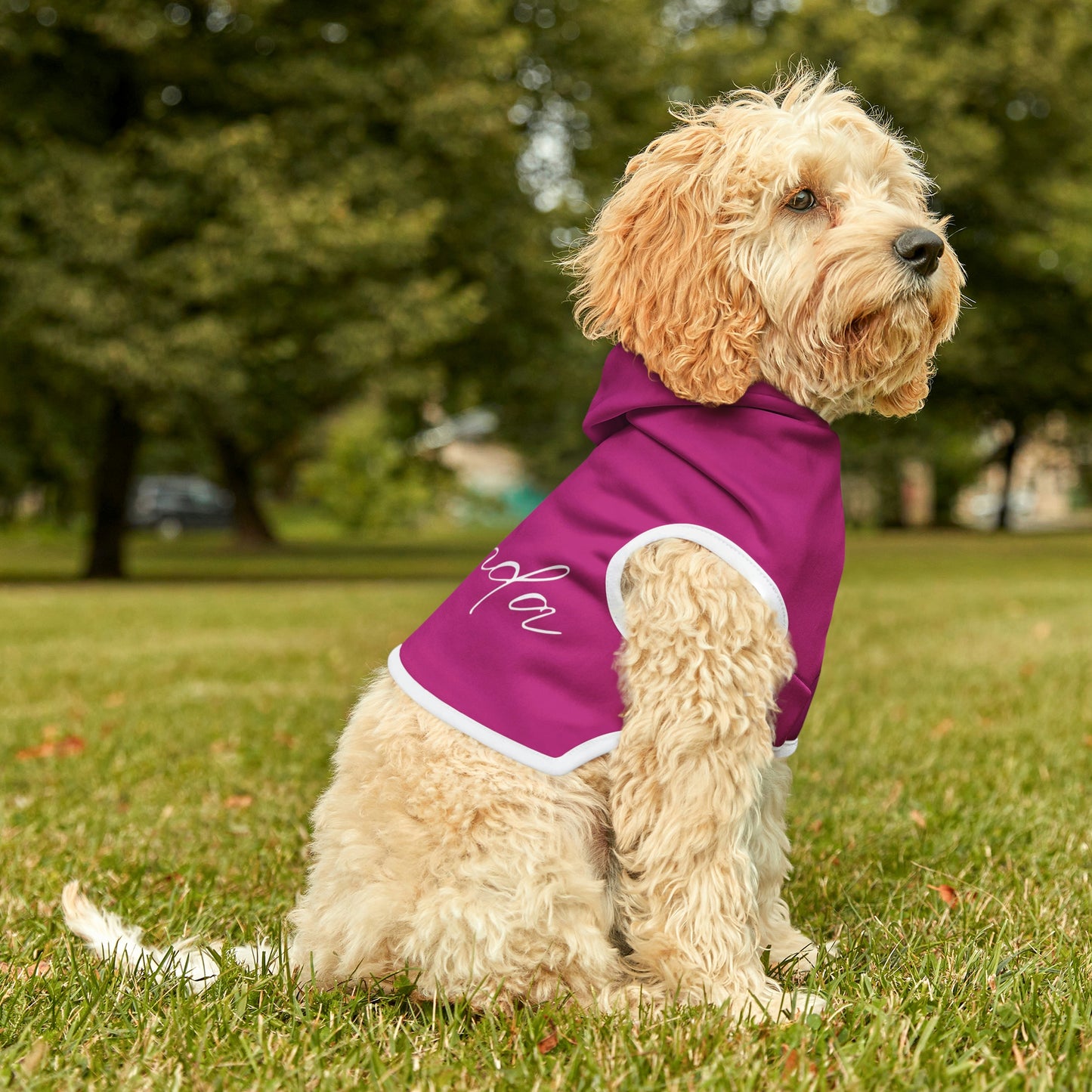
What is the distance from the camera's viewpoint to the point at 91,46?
1772cm

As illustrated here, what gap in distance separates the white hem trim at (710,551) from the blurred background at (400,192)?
1210 centimetres

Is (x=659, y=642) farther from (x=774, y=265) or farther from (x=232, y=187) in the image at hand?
(x=232, y=187)

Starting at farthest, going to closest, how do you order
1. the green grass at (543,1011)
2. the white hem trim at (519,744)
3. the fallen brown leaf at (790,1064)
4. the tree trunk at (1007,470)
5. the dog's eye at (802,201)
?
the tree trunk at (1007,470) → the dog's eye at (802,201) → the white hem trim at (519,744) → the green grass at (543,1011) → the fallen brown leaf at (790,1064)

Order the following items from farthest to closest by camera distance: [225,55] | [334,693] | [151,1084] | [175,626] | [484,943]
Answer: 1. [225,55]
2. [175,626]
3. [334,693]
4. [484,943]
5. [151,1084]

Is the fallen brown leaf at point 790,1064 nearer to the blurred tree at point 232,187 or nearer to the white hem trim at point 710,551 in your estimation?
the white hem trim at point 710,551

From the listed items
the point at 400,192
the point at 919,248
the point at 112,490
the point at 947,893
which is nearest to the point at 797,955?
the point at 947,893

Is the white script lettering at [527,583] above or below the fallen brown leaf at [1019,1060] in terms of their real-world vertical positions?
above

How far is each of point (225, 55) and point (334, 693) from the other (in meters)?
13.3

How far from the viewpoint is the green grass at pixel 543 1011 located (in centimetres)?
254

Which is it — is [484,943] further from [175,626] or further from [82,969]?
[175,626]

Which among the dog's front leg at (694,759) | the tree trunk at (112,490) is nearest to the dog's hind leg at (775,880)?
the dog's front leg at (694,759)

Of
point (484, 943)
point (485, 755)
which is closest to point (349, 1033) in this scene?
point (484, 943)

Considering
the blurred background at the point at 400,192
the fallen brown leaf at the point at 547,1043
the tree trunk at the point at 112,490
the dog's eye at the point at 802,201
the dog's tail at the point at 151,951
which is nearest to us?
the fallen brown leaf at the point at 547,1043

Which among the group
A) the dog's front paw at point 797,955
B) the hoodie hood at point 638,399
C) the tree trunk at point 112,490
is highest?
the hoodie hood at point 638,399
